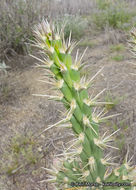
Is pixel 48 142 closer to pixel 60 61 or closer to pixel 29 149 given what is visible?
pixel 29 149

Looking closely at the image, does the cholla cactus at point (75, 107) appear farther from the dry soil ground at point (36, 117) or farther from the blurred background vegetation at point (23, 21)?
the blurred background vegetation at point (23, 21)

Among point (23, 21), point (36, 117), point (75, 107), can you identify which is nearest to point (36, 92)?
point (36, 117)

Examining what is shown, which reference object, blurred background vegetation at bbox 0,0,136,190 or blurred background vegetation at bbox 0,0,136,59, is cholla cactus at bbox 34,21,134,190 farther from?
blurred background vegetation at bbox 0,0,136,59

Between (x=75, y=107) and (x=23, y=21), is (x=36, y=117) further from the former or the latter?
(x=23, y=21)

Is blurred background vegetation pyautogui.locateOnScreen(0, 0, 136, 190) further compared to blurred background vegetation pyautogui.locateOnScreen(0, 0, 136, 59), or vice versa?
blurred background vegetation pyautogui.locateOnScreen(0, 0, 136, 59)

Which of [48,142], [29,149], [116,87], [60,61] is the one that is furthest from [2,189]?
[116,87]

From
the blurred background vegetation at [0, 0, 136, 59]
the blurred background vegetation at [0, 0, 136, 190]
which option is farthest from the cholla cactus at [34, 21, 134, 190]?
the blurred background vegetation at [0, 0, 136, 59]

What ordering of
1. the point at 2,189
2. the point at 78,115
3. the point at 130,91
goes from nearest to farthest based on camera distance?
the point at 78,115
the point at 2,189
the point at 130,91

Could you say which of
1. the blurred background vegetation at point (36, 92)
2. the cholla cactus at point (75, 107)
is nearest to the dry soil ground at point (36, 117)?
the blurred background vegetation at point (36, 92)

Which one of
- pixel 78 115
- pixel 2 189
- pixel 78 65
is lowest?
pixel 2 189
